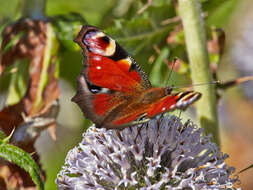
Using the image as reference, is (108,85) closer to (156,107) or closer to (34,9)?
(156,107)

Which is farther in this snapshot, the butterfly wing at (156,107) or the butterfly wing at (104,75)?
the butterfly wing at (104,75)

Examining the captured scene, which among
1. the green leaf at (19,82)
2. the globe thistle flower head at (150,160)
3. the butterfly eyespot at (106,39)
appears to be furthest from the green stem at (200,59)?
the green leaf at (19,82)

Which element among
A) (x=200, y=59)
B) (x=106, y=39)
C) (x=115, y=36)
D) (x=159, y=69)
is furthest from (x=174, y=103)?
(x=159, y=69)

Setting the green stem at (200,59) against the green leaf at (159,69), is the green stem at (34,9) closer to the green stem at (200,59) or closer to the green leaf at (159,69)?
the green leaf at (159,69)

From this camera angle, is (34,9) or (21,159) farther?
(34,9)

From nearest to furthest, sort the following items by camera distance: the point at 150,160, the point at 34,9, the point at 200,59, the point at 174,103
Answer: the point at 174,103 < the point at 150,160 < the point at 200,59 < the point at 34,9

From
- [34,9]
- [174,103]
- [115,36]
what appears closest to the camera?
[174,103]

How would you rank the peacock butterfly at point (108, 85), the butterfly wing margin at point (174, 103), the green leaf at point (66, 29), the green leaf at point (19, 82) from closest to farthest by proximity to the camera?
1. the butterfly wing margin at point (174, 103)
2. the peacock butterfly at point (108, 85)
3. the green leaf at point (66, 29)
4. the green leaf at point (19, 82)

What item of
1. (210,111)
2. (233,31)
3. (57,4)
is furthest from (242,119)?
(210,111)
